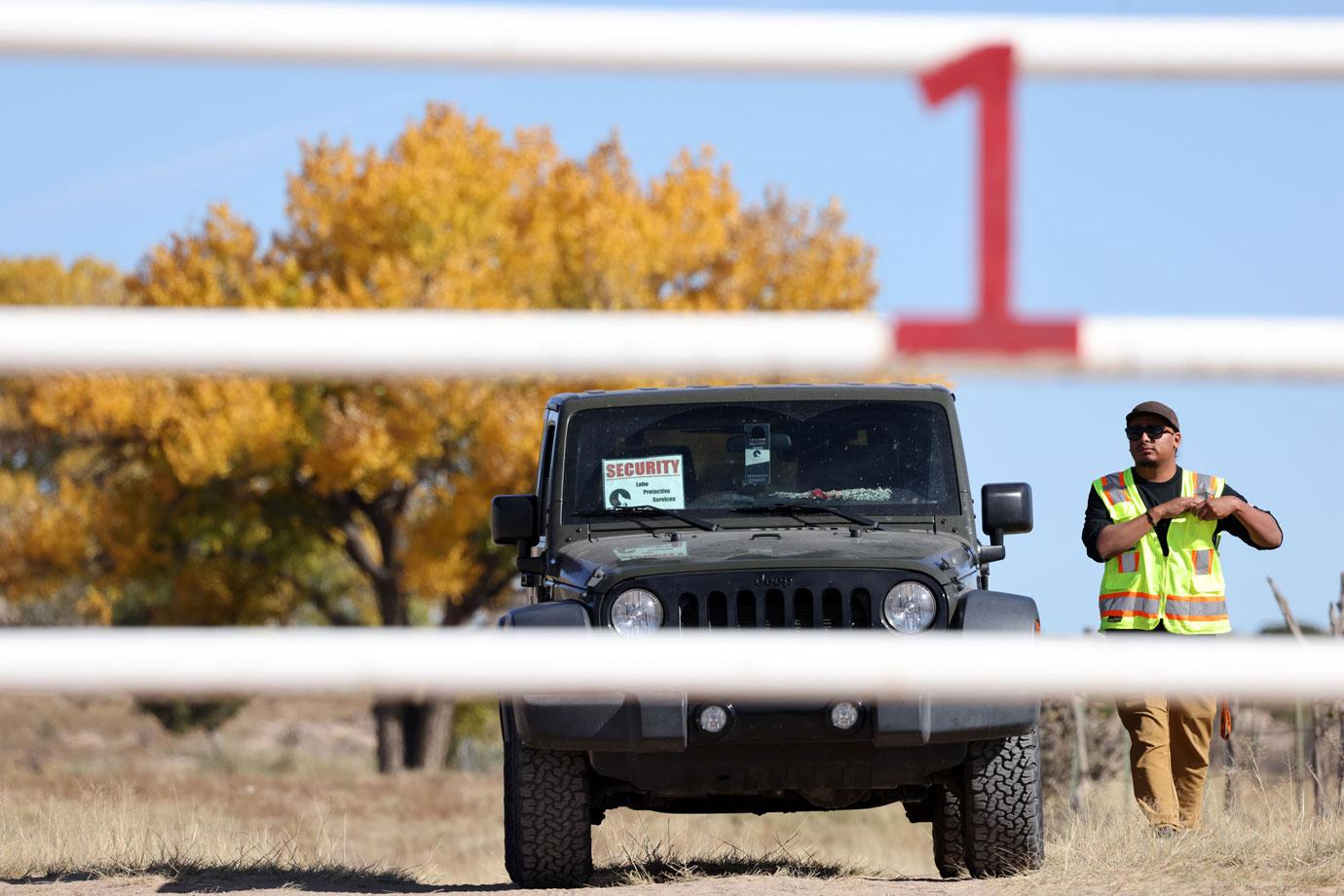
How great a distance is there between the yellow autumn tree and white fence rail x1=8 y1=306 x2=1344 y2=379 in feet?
74.8

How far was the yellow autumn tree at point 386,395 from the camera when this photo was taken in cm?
2583

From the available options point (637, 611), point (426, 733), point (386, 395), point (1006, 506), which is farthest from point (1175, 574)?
point (426, 733)

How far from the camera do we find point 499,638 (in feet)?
6.90

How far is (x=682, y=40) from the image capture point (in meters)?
2.11

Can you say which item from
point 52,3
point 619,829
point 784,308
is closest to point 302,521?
point 784,308

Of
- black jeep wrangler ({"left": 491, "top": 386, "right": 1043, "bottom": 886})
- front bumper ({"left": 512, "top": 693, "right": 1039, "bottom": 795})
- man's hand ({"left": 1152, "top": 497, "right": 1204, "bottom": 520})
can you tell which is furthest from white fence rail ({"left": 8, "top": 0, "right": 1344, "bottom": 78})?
man's hand ({"left": 1152, "top": 497, "right": 1204, "bottom": 520})

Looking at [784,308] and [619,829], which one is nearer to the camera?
[619,829]

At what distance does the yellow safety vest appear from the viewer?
7891 millimetres

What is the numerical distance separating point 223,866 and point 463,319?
6315 millimetres

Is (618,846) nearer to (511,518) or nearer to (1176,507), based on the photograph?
(511,518)

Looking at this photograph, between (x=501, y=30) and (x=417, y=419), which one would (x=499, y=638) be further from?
(x=417, y=419)

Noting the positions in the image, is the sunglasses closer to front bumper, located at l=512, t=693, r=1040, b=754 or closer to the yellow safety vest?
the yellow safety vest

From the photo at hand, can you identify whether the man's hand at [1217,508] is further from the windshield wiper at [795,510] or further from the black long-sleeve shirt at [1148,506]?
the windshield wiper at [795,510]

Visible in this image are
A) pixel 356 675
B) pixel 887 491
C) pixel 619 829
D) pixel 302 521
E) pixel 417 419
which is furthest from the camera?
pixel 302 521
